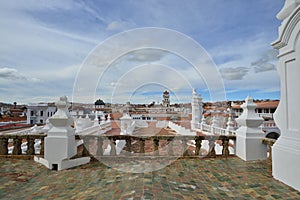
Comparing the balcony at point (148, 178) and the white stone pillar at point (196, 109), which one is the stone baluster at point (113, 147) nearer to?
the balcony at point (148, 178)

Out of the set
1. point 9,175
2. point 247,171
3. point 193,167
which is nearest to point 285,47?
point 247,171

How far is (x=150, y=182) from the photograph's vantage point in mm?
2678

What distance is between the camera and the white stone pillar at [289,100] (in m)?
2.75

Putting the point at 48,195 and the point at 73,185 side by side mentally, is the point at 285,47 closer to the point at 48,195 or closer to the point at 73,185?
the point at 73,185

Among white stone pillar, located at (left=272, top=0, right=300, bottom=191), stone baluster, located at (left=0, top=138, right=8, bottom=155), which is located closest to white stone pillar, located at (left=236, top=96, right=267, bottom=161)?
white stone pillar, located at (left=272, top=0, right=300, bottom=191)

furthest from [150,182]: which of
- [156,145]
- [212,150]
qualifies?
[212,150]

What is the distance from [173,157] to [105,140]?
147 centimetres

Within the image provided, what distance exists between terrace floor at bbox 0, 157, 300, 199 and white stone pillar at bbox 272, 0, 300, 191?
0.81ft

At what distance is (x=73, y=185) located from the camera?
9.09ft

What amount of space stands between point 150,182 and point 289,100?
2440 mm

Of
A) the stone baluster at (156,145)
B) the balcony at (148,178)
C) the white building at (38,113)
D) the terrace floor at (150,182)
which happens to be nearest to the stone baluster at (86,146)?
the balcony at (148,178)

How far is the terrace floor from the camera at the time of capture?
7.92 ft

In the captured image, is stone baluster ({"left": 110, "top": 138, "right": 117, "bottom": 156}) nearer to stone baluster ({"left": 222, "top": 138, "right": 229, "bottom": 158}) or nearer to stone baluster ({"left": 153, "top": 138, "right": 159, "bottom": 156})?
stone baluster ({"left": 153, "top": 138, "right": 159, "bottom": 156})

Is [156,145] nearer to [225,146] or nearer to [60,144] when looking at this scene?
[225,146]
